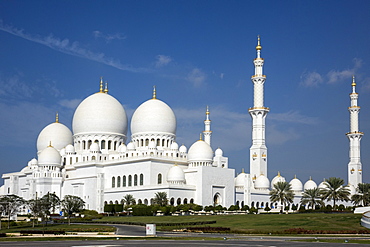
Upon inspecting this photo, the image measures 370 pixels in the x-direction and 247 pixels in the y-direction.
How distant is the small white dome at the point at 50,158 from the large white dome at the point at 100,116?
5453mm

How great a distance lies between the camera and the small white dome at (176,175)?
232ft

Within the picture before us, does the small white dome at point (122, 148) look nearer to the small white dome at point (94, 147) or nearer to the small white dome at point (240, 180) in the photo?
the small white dome at point (94, 147)

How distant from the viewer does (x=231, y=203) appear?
7606cm

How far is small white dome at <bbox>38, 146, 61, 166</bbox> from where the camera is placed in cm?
8162

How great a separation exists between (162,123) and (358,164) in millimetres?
34509

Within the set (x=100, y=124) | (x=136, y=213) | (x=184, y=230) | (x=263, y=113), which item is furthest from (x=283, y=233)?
(x=100, y=124)

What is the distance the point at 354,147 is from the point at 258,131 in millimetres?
19713

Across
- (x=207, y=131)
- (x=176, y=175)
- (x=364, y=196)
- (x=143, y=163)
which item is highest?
(x=207, y=131)

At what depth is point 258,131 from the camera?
80438 millimetres

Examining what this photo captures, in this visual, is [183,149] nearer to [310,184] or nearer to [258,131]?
[258,131]

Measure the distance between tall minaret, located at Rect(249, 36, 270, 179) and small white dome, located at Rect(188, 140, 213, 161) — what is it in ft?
27.7

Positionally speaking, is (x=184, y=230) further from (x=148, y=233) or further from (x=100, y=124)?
(x=100, y=124)

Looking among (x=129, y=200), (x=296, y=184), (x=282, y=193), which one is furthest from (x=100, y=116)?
(x=296, y=184)

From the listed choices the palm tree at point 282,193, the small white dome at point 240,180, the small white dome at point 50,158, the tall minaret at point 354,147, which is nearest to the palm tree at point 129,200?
the small white dome at point 50,158
